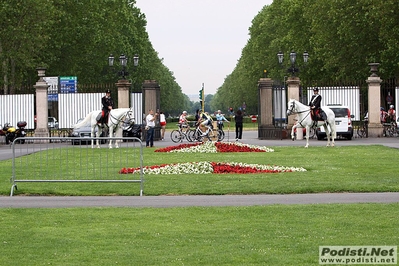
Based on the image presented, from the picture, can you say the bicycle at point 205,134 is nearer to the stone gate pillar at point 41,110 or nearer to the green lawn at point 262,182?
the stone gate pillar at point 41,110

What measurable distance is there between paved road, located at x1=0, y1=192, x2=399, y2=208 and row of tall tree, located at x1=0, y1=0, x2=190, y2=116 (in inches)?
1407

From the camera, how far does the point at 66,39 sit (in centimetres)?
6397

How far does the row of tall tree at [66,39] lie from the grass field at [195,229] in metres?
35.6

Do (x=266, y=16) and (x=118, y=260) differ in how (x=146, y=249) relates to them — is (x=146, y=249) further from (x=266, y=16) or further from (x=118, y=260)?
(x=266, y=16)

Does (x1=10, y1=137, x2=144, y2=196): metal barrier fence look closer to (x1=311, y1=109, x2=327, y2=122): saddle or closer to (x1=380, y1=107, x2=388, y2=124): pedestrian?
(x1=311, y1=109, x2=327, y2=122): saddle

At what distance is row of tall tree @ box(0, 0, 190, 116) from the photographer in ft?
176

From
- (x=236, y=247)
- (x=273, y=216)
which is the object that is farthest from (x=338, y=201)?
(x=236, y=247)

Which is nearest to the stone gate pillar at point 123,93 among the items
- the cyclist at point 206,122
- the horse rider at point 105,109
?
the cyclist at point 206,122

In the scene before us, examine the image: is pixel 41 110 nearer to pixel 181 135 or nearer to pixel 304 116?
pixel 181 135

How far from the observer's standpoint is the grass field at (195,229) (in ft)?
31.3

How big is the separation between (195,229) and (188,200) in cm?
389

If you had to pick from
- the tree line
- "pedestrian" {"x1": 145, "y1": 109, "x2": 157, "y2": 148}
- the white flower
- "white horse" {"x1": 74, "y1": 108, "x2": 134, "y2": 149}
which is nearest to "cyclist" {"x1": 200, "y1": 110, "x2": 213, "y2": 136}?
"pedestrian" {"x1": 145, "y1": 109, "x2": 157, "y2": 148}

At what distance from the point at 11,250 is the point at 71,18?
55.6 metres

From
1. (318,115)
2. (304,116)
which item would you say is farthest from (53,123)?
(318,115)
